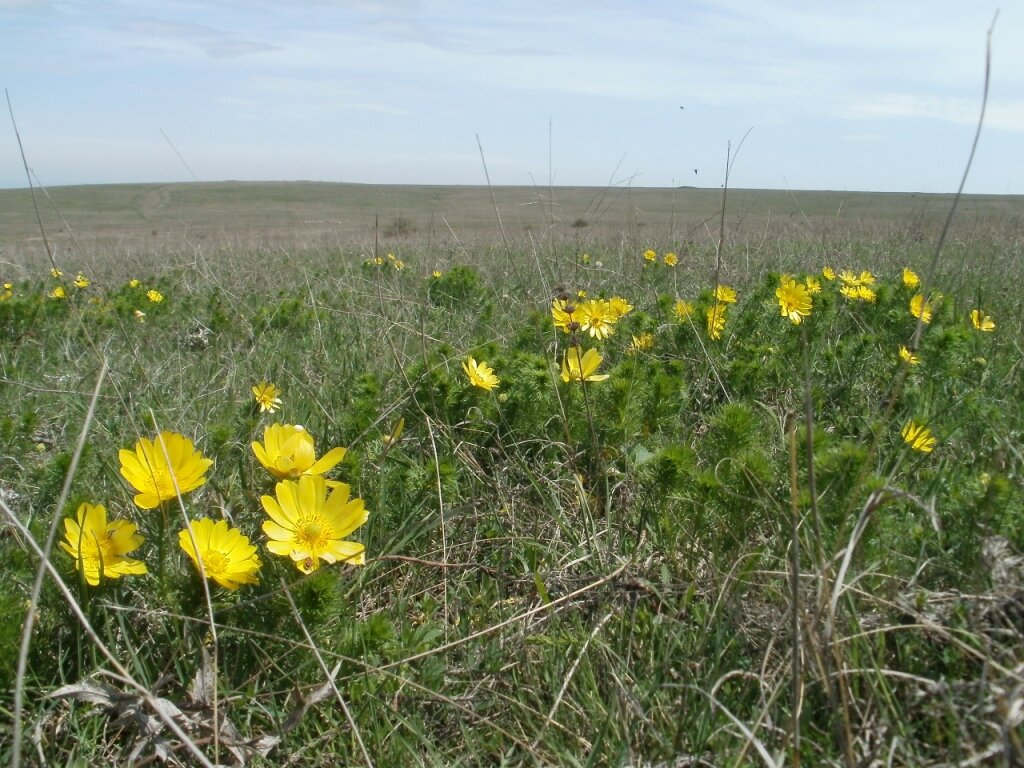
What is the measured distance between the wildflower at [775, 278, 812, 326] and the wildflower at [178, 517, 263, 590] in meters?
2.58

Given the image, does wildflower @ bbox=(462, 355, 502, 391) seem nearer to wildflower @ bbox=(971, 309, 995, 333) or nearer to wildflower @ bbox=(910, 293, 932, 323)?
wildflower @ bbox=(910, 293, 932, 323)

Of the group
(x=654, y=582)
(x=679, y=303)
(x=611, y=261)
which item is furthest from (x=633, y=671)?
(x=611, y=261)

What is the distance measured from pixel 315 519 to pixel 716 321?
2299mm

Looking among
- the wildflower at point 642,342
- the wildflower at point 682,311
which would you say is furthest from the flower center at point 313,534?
the wildflower at point 682,311

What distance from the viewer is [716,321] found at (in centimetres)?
353

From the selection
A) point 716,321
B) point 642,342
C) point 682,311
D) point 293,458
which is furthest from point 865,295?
point 293,458

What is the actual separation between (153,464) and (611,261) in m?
5.73

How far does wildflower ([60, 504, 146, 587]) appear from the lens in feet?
5.17

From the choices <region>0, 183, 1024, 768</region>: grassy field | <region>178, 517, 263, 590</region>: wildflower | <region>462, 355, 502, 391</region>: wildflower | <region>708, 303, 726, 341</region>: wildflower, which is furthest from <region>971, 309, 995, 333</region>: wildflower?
<region>178, 517, 263, 590</region>: wildflower

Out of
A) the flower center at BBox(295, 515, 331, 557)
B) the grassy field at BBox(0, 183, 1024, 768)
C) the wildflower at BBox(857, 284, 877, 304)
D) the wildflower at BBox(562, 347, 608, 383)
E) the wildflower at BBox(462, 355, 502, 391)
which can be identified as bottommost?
the grassy field at BBox(0, 183, 1024, 768)

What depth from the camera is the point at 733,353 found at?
3.64 meters

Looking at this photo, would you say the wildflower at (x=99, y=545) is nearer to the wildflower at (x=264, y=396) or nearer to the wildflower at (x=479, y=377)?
the wildflower at (x=264, y=396)

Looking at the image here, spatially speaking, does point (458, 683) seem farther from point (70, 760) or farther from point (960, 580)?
point (960, 580)

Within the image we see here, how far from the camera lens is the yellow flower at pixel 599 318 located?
132 inches
